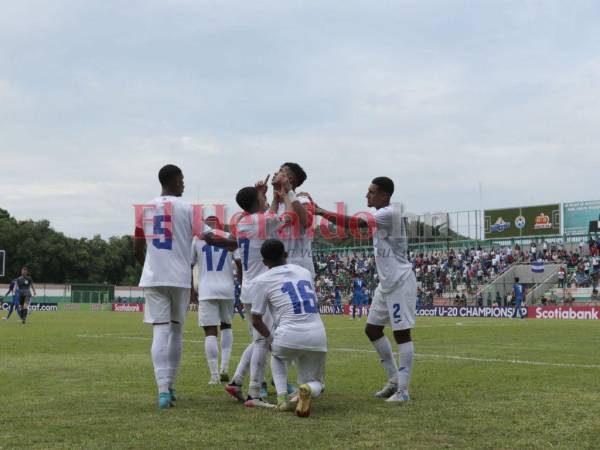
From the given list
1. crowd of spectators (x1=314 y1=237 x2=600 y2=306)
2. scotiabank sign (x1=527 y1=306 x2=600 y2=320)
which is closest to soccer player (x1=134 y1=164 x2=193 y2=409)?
scotiabank sign (x1=527 y1=306 x2=600 y2=320)

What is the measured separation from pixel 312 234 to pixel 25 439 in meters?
3.85

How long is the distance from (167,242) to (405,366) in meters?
2.82

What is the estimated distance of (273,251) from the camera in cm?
729

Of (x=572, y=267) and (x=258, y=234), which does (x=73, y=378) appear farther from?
(x=572, y=267)

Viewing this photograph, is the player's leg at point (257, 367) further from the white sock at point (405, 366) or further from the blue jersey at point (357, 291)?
the blue jersey at point (357, 291)

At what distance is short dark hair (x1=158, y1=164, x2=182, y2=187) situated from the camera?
7.83 meters

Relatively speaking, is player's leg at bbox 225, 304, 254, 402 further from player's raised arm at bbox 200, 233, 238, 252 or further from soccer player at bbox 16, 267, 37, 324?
soccer player at bbox 16, 267, 37, 324

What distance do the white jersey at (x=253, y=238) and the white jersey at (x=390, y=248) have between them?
1.13 m

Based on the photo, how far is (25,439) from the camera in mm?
5574

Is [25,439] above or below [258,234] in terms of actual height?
below

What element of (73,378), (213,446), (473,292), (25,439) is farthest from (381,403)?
(473,292)

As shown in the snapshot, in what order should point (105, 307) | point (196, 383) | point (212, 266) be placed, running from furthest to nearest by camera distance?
1. point (105, 307)
2. point (212, 266)
3. point (196, 383)

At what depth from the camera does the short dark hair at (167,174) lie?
7.83m

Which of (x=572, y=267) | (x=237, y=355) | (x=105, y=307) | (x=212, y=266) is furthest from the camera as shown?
(x=105, y=307)
